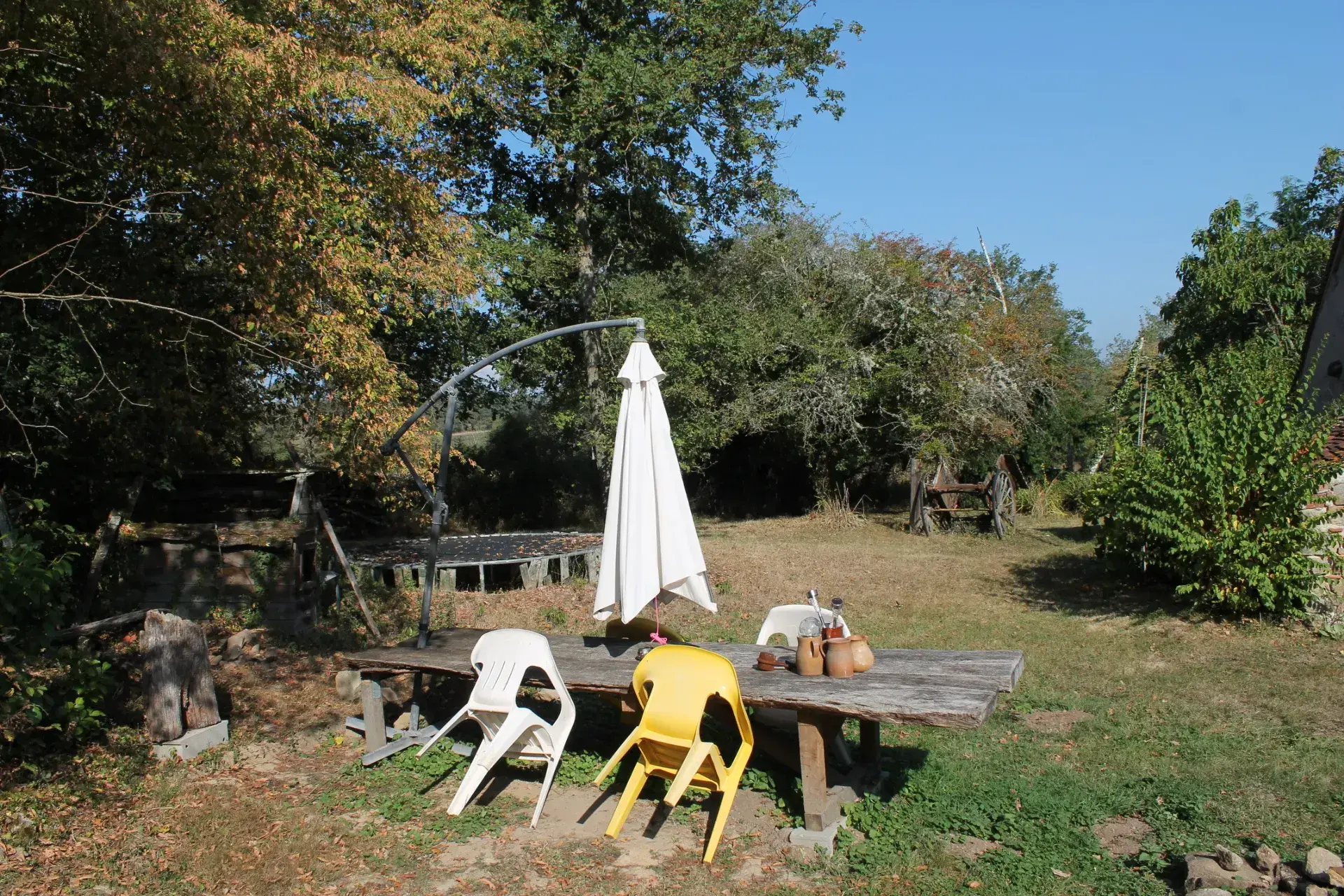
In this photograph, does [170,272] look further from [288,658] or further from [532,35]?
[532,35]

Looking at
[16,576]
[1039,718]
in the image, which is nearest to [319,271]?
[16,576]

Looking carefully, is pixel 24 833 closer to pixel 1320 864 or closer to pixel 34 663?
pixel 34 663

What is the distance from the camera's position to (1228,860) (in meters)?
3.66

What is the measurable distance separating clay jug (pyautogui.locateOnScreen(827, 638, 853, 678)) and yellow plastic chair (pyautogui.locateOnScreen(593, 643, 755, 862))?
1.59ft

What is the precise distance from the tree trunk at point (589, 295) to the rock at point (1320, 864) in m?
11.9

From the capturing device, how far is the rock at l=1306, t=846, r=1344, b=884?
338 cm

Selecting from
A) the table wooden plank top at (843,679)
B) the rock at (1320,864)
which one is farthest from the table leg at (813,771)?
the rock at (1320,864)

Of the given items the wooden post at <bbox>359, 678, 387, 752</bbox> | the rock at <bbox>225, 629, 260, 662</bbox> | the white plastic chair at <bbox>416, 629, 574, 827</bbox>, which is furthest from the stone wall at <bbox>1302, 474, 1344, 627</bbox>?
the rock at <bbox>225, 629, 260, 662</bbox>

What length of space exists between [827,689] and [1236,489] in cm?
576

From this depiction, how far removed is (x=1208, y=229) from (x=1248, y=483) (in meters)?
11.8

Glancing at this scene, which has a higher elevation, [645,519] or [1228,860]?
[645,519]

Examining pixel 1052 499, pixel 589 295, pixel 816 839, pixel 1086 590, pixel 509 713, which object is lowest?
pixel 816 839

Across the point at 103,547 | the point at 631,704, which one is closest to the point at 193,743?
the point at 631,704

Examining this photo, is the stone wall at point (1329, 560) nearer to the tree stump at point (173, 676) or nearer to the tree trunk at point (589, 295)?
the tree stump at point (173, 676)
